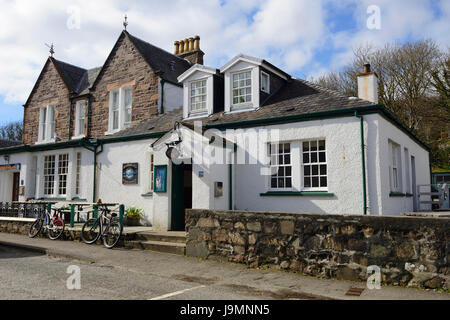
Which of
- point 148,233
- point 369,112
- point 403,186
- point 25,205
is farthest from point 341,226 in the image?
point 25,205

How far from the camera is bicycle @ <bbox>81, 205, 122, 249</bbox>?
1056cm

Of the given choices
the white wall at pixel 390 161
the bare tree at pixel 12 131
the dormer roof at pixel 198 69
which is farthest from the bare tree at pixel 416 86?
the bare tree at pixel 12 131

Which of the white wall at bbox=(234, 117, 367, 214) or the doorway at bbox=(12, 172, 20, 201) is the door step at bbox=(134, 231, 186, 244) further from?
the doorway at bbox=(12, 172, 20, 201)

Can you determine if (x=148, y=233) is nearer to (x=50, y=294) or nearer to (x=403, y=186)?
(x=50, y=294)

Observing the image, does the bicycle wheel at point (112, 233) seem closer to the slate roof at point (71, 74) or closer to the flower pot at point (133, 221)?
the flower pot at point (133, 221)

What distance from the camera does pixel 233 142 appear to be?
12539 mm

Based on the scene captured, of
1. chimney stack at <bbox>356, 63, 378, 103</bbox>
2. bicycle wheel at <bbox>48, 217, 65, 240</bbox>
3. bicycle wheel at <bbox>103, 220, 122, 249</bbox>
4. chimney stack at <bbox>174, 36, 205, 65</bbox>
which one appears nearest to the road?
bicycle wheel at <bbox>103, 220, 122, 249</bbox>

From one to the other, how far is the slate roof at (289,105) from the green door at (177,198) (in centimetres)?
191

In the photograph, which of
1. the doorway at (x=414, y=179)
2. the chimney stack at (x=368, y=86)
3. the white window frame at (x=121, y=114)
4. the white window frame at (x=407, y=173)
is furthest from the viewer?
the white window frame at (x=121, y=114)

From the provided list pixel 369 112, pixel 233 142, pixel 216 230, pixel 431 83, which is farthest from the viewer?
pixel 431 83

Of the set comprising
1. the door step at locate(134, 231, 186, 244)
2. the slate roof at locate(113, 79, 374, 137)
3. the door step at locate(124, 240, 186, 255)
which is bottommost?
the door step at locate(124, 240, 186, 255)

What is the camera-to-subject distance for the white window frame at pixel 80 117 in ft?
67.4

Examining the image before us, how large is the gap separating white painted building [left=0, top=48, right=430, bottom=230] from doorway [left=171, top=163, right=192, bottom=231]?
3 centimetres

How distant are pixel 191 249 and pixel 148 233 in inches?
82.7
